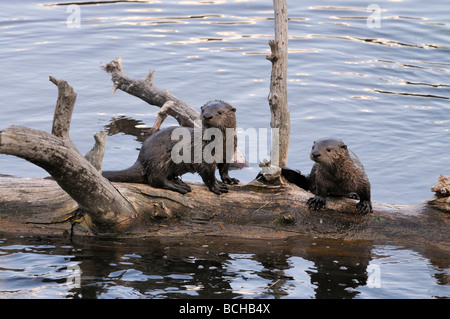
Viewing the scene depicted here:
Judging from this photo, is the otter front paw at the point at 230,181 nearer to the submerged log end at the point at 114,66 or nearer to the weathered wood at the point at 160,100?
the weathered wood at the point at 160,100

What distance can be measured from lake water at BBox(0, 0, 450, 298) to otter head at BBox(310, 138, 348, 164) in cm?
80

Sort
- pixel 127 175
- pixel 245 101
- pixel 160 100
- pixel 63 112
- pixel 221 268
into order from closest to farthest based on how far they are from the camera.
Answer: pixel 63 112
pixel 221 268
pixel 127 175
pixel 160 100
pixel 245 101

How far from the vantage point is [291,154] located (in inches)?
379

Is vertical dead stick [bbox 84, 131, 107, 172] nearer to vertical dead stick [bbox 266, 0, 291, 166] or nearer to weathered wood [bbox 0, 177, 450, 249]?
weathered wood [bbox 0, 177, 450, 249]

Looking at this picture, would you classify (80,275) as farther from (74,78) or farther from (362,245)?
(74,78)

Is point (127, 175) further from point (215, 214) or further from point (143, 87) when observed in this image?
point (143, 87)

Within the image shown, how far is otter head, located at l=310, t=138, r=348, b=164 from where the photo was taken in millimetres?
5765

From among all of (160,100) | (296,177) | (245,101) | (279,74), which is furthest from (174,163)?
(245,101)

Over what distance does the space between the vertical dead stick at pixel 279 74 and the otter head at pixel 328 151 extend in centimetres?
155

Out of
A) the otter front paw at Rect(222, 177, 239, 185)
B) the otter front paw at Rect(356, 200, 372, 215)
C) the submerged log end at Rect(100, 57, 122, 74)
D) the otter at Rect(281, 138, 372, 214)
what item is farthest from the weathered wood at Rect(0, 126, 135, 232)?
the submerged log end at Rect(100, 57, 122, 74)

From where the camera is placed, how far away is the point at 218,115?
241 inches

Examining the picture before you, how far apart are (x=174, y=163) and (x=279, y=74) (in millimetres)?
1735

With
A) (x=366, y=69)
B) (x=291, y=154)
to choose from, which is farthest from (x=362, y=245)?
(x=366, y=69)

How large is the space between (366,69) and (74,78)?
5.47 meters
